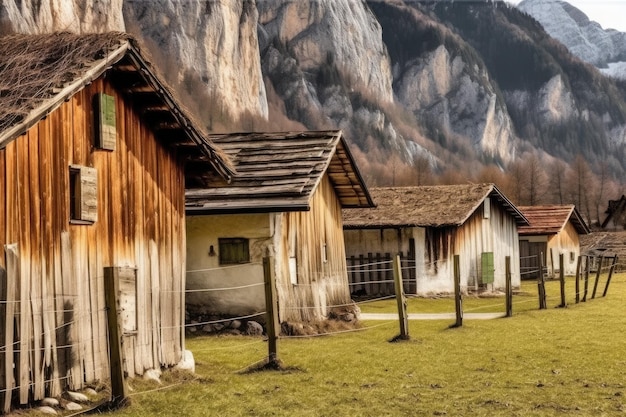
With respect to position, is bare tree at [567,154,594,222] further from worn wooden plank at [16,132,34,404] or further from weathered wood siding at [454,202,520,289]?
worn wooden plank at [16,132,34,404]

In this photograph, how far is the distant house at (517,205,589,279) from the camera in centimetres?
5178

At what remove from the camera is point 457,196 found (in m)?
39.2

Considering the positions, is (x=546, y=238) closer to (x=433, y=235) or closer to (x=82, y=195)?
(x=433, y=235)

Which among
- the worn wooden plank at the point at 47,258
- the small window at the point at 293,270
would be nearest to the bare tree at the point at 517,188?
the small window at the point at 293,270

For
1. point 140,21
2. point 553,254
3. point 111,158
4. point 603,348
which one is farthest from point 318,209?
point 140,21

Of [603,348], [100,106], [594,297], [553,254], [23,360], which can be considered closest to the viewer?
[23,360]

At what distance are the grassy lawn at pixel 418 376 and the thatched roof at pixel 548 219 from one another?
27.9 metres

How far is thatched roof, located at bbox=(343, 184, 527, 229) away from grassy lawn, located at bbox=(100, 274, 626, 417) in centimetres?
1178

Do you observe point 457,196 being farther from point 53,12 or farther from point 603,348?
point 53,12

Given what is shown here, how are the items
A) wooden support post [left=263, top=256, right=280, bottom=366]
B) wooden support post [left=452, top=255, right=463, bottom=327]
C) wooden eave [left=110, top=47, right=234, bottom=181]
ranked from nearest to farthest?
wooden eave [left=110, top=47, right=234, bottom=181] → wooden support post [left=263, top=256, right=280, bottom=366] → wooden support post [left=452, top=255, right=463, bottom=327]

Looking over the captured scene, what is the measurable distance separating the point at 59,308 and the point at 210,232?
1101 centimetres

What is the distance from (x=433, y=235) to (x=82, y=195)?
24.8 meters

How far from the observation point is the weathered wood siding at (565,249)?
5250 cm

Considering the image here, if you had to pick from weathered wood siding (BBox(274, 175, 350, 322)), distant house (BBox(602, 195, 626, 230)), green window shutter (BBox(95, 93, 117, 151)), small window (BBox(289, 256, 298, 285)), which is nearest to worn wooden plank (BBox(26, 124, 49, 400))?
green window shutter (BBox(95, 93, 117, 151))
